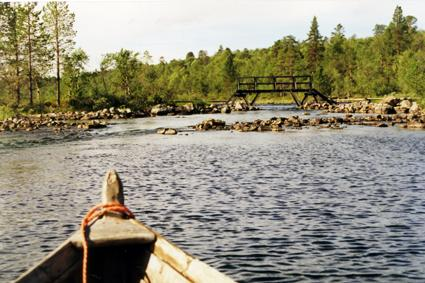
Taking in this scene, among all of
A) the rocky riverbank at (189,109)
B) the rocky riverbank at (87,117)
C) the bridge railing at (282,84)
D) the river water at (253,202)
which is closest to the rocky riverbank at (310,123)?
the river water at (253,202)

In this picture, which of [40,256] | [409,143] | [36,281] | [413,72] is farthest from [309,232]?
[413,72]

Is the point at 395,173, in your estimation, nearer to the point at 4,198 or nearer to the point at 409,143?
the point at 409,143

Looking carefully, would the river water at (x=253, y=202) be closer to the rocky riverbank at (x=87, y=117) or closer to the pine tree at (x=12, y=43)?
the rocky riverbank at (x=87, y=117)

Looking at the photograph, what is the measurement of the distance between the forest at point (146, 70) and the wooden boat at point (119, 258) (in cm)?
6664

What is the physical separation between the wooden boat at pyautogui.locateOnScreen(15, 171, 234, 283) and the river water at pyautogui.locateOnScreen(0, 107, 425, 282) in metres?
4.31

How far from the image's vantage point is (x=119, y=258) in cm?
791

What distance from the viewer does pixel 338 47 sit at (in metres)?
145

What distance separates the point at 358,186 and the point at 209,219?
825 cm

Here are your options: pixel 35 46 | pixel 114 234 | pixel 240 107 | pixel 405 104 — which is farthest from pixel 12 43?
pixel 114 234

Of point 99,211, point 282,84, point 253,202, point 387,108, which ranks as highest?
point 282,84

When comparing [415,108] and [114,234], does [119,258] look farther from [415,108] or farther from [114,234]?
[415,108]

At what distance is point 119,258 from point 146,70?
343 feet

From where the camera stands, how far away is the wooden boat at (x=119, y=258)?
6.70 m

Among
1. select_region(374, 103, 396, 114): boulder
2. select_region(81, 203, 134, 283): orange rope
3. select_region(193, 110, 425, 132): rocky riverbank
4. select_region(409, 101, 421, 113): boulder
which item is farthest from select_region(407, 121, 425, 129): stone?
select_region(81, 203, 134, 283): orange rope
